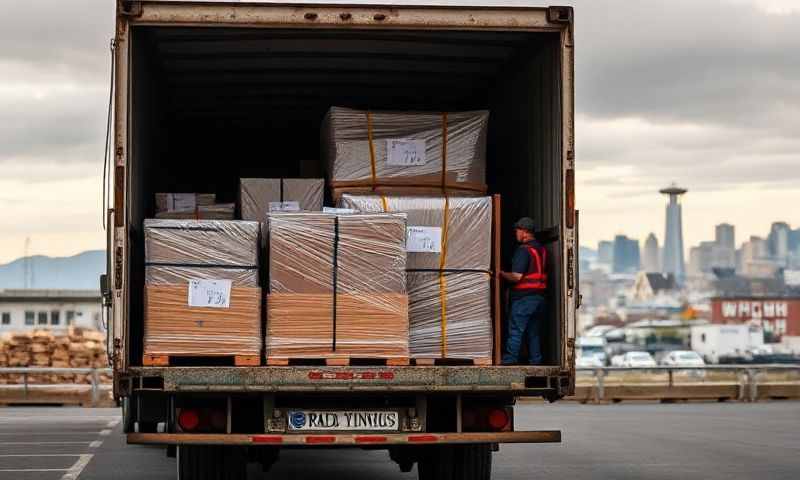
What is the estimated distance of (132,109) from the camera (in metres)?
9.45

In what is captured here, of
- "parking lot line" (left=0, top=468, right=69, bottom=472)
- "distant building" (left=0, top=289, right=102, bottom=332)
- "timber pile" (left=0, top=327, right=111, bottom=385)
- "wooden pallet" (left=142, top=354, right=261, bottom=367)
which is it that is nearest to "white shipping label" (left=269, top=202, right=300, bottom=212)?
"wooden pallet" (left=142, top=354, right=261, bottom=367)

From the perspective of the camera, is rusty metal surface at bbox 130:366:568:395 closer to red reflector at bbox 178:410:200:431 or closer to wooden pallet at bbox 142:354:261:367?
wooden pallet at bbox 142:354:261:367

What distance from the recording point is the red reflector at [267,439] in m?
9.09

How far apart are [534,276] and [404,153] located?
130 cm

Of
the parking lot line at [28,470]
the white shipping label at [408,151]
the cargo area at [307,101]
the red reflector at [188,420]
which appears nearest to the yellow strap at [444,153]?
the white shipping label at [408,151]

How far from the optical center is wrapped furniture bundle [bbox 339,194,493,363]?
9625mm

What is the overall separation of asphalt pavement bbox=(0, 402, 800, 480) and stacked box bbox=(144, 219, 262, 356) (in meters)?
3.92

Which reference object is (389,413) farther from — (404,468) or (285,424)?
(404,468)

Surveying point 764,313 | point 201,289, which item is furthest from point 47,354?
point 764,313

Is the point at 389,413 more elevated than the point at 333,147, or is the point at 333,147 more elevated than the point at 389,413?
the point at 333,147

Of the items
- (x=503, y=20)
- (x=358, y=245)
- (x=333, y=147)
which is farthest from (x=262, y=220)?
(x=503, y=20)

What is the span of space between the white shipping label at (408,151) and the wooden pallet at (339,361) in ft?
5.50

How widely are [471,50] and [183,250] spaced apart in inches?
120

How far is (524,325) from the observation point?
1011cm
